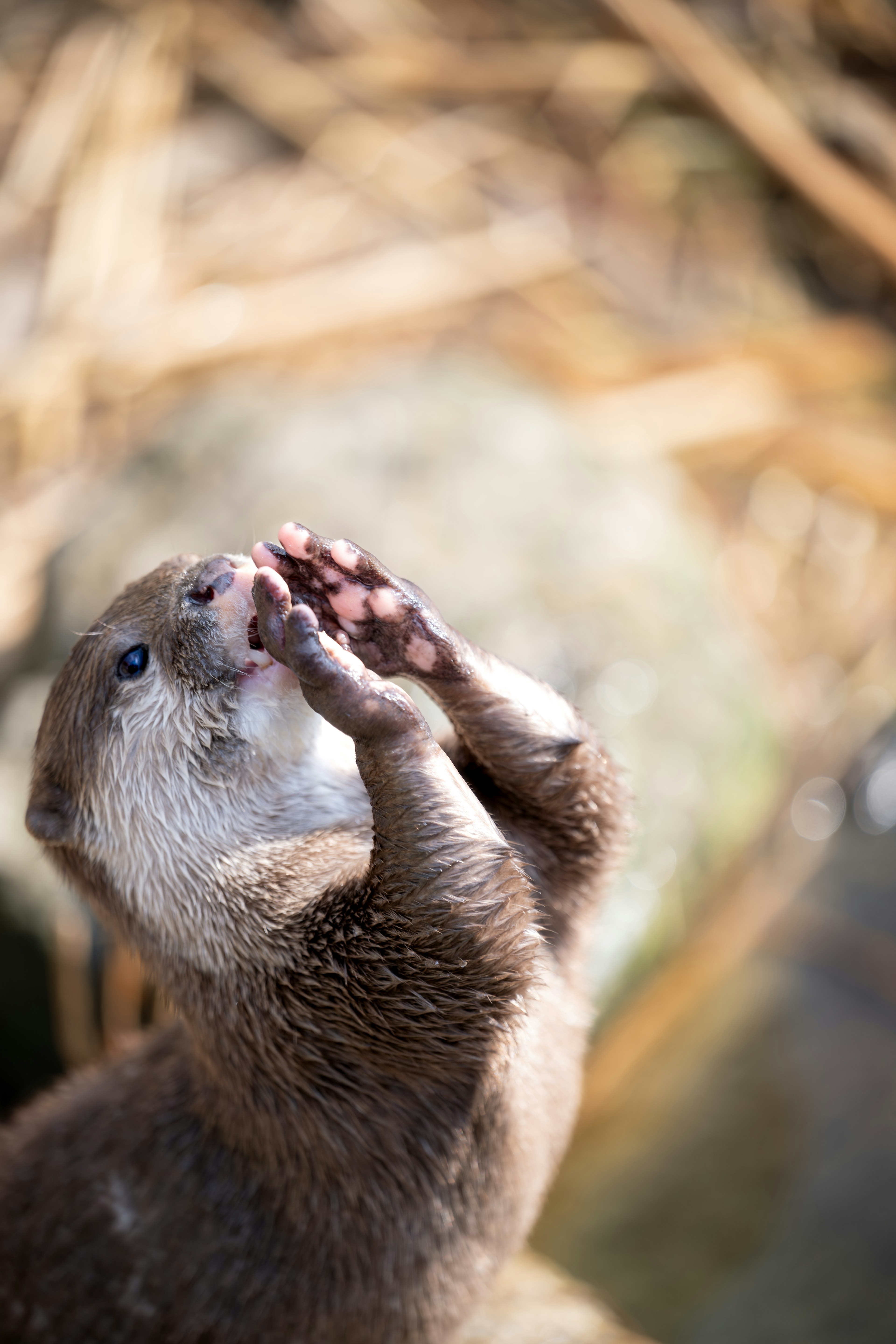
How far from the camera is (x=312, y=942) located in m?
1.59

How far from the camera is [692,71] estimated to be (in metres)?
5.35

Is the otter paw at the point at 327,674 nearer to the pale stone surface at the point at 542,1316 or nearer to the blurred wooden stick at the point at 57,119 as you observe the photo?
the pale stone surface at the point at 542,1316

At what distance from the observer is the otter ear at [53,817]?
1.81 m

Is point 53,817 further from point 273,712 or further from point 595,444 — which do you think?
point 595,444

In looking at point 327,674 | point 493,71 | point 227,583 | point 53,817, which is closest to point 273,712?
point 227,583

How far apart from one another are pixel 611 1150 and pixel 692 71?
4661mm

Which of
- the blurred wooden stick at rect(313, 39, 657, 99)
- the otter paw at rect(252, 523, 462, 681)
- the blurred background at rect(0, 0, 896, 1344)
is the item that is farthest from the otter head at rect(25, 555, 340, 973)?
the blurred wooden stick at rect(313, 39, 657, 99)

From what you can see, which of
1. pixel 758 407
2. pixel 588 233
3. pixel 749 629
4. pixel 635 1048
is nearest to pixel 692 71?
pixel 588 233

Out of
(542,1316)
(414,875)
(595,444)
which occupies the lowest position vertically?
(542,1316)

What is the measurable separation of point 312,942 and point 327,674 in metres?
0.41

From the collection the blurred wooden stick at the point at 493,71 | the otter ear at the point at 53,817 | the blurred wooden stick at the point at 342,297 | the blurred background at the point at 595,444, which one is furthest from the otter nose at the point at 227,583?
the blurred wooden stick at the point at 493,71

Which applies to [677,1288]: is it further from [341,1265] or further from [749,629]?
[749,629]

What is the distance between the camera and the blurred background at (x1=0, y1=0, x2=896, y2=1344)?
9.78 ft

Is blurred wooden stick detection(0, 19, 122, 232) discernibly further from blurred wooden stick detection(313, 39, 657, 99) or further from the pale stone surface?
the pale stone surface
